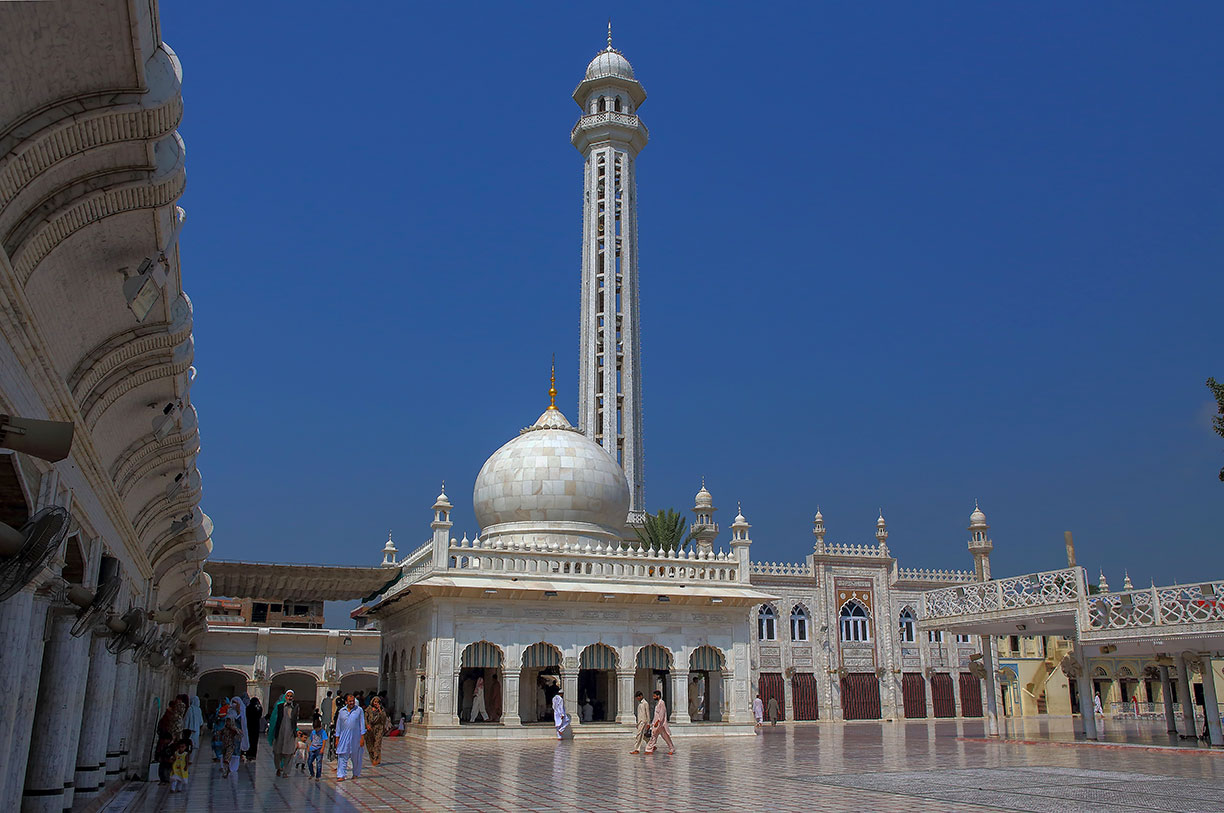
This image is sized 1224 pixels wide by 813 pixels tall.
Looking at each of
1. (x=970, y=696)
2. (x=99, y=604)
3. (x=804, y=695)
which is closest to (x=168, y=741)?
(x=99, y=604)

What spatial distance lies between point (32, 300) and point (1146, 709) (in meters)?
49.7

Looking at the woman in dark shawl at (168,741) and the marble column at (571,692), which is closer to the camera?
the woman in dark shawl at (168,741)

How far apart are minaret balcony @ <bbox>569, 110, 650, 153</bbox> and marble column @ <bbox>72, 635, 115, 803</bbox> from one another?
37544mm

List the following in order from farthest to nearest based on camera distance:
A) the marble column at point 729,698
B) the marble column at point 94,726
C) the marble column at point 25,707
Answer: the marble column at point 729,698 < the marble column at point 94,726 < the marble column at point 25,707

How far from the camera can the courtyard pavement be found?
10.6 m

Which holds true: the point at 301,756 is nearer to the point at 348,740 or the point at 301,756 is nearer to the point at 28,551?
the point at 348,740

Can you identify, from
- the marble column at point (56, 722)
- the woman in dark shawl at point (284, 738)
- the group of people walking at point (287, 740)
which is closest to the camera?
the marble column at point (56, 722)

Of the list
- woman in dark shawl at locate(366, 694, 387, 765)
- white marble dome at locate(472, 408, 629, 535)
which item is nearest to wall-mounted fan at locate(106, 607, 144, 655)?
woman in dark shawl at locate(366, 694, 387, 765)

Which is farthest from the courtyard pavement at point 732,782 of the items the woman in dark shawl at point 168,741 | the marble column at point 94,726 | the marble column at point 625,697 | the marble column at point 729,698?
the marble column at point 729,698

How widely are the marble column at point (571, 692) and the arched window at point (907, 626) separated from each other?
2147 centimetres

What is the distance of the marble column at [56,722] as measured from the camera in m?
8.22

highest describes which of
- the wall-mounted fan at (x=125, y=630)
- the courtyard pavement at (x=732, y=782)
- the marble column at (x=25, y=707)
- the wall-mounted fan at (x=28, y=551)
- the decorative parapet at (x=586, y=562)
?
the decorative parapet at (x=586, y=562)

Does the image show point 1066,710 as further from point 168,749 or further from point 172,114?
point 172,114

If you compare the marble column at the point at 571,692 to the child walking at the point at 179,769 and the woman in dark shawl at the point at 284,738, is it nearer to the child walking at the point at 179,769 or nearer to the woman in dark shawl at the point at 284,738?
the woman in dark shawl at the point at 284,738
